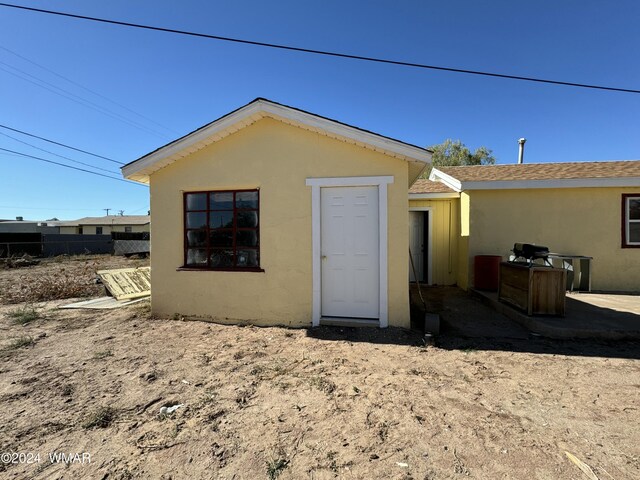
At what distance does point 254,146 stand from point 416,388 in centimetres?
475

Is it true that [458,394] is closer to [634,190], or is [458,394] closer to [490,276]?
[490,276]

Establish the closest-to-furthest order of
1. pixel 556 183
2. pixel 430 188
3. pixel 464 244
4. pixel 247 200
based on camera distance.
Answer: pixel 247 200 → pixel 556 183 → pixel 464 244 → pixel 430 188

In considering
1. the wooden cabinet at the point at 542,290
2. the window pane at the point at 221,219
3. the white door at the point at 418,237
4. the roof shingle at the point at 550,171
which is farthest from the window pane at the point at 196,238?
the roof shingle at the point at 550,171

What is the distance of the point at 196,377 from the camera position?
151 inches

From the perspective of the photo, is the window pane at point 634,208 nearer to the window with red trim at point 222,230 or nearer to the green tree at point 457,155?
the window with red trim at point 222,230

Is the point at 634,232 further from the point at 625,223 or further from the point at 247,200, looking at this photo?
the point at 247,200

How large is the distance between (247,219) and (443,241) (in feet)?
21.0

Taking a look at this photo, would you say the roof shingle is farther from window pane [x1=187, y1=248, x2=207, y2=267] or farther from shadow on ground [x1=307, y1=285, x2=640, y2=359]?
window pane [x1=187, y1=248, x2=207, y2=267]

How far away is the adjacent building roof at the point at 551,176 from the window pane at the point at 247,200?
5.57 metres

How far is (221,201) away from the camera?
240 inches

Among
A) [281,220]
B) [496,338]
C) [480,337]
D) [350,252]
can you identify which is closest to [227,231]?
[281,220]

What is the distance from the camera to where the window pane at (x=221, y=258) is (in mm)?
6078

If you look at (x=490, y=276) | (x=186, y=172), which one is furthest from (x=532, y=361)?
(x=186, y=172)

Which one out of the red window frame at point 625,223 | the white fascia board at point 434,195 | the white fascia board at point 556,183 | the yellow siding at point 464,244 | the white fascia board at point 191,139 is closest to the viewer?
the white fascia board at point 191,139
